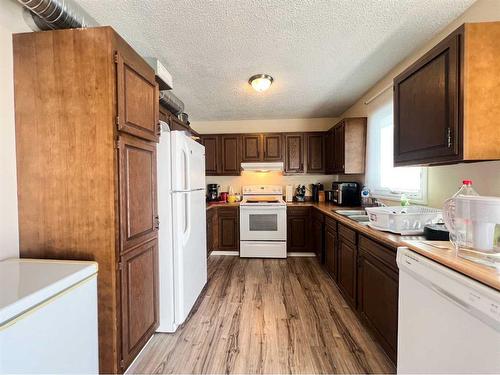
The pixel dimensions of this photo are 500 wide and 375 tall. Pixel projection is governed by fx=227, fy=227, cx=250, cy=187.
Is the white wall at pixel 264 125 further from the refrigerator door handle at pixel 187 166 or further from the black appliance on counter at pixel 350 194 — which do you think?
the refrigerator door handle at pixel 187 166

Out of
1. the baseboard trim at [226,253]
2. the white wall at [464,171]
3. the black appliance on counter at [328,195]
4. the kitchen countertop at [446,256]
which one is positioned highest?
the white wall at [464,171]

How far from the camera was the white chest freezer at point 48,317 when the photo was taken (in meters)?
0.74

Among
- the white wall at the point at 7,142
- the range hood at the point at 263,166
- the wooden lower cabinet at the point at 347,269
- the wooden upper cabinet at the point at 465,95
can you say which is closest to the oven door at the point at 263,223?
the range hood at the point at 263,166

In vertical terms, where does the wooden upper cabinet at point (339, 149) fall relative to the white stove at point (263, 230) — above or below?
above

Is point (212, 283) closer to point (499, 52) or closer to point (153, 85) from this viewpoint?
point (153, 85)

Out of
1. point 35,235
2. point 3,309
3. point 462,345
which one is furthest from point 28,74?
point 462,345

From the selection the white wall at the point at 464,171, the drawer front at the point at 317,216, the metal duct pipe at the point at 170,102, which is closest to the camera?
the white wall at the point at 464,171

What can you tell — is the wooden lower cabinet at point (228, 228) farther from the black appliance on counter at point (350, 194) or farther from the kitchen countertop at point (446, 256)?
the kitchen countertop at point (446, 256)

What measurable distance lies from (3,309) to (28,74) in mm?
1210

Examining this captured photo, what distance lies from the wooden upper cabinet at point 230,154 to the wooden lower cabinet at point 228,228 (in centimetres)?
75

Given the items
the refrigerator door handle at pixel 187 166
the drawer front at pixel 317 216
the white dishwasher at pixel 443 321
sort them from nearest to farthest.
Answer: the white dishwasher at pixel 443 321
the refrigerator door handle at pixel 187 166
the drawer front at pixel 317 216

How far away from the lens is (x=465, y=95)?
1140 millimetres

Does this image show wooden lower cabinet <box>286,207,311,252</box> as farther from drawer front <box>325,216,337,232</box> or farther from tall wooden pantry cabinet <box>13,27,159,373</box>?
tall wooden pantry cabinet <box>13,27,159,373</box>

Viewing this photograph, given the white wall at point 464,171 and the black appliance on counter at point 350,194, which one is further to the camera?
the black appliance on counter at point 350,194
